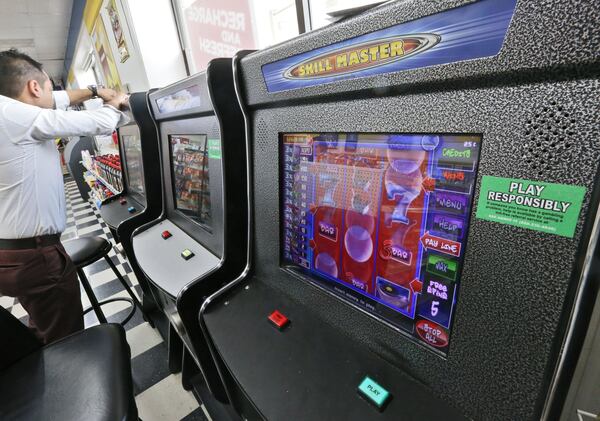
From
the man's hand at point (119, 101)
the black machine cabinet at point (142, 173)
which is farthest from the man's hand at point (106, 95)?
the black machine cabinet at point (142, 173)

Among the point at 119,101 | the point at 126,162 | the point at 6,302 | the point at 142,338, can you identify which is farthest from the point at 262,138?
the point at 6,302

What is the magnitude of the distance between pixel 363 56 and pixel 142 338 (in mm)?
2205

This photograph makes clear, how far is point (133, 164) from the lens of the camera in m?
2.25

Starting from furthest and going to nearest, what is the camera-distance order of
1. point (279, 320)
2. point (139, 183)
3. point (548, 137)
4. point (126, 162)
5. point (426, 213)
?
point (126, 162) → point (139, 183) → point (279, 320) → point (426, 213) → point (548, 137)

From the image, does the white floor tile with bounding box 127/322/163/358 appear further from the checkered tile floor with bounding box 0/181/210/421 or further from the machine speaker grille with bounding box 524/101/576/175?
the machine speaker grille with bounding box 524/101/576/175

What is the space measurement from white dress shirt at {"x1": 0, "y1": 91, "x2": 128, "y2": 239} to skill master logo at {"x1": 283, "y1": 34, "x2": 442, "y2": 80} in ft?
4.94

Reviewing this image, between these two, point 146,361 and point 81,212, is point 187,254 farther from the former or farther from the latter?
point 81,212

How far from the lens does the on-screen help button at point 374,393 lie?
557 millimetres

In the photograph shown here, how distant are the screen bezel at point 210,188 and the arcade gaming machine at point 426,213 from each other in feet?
1.11

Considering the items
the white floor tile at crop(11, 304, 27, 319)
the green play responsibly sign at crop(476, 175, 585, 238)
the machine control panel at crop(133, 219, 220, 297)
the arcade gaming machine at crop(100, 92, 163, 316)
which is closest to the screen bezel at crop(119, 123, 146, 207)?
the arcade gaming machine at crop(100, 92, 163, 316)

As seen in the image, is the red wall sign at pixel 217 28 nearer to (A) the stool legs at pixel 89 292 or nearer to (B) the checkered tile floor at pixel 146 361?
(A) the stool legs at pixel 89 292

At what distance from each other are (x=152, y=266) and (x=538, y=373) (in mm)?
1281

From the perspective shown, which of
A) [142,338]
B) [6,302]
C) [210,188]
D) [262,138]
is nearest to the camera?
[262,138]

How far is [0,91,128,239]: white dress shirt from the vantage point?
1.49m
